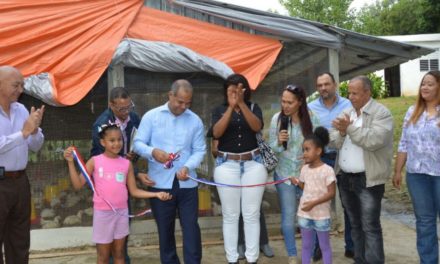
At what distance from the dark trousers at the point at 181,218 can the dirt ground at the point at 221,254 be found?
948 millimetres

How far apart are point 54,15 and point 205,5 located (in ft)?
5.49

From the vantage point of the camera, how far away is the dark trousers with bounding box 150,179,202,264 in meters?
4.39

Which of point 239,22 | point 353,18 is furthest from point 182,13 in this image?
point 353,18

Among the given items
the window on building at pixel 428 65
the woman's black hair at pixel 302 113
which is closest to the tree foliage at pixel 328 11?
the window on building at pixel 428 65

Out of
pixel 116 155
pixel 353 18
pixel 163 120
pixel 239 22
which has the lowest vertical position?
pixel 116 155

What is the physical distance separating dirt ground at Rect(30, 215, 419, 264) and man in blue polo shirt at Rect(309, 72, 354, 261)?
8.0 inches

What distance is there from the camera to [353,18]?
3569cm

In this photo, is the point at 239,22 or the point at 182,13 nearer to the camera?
the point at 239,22

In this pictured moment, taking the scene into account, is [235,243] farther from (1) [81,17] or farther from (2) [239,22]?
(1) [81,17]

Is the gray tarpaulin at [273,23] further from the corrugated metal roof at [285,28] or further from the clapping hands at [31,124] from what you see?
the clapping hands at [31,124]

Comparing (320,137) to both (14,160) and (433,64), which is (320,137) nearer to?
(14,160)

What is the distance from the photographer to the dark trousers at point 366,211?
4445mm

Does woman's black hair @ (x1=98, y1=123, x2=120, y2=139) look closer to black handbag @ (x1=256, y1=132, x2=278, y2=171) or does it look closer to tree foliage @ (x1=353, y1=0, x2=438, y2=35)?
black handbag @ (x1=256, y1=132, x2=278, y2=171)

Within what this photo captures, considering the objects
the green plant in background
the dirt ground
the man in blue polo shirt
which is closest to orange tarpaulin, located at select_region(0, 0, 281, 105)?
the man in blue polo shirt
